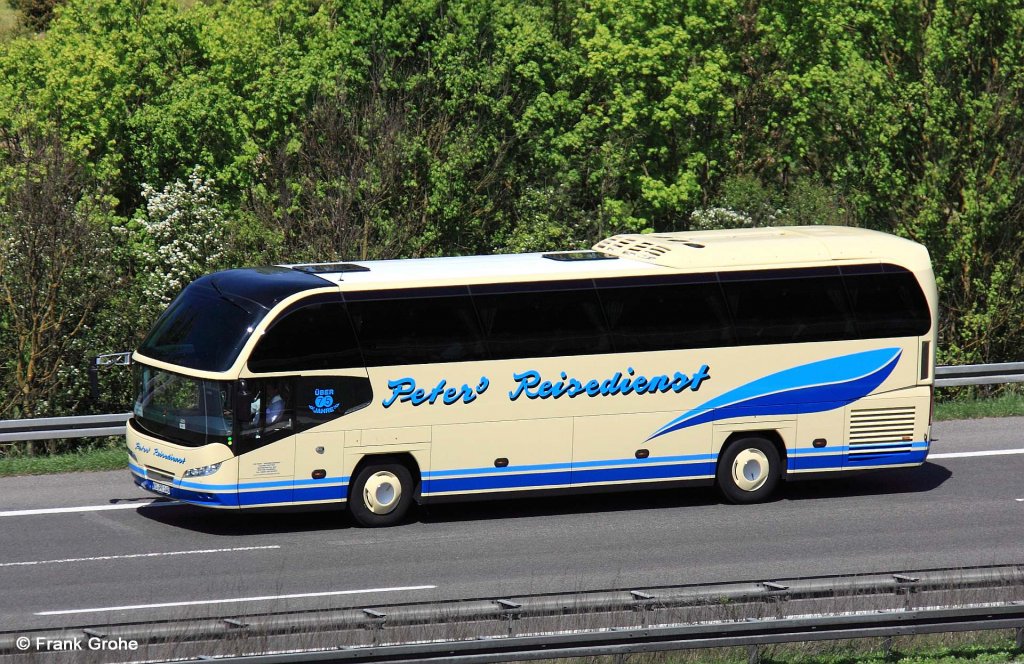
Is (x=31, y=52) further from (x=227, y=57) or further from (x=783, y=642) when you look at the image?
(x=783, y=642)

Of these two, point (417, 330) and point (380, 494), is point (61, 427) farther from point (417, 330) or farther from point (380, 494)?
point (417, 330)

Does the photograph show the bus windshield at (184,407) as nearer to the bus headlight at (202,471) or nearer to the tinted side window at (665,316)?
the bus headlight at (202,471)

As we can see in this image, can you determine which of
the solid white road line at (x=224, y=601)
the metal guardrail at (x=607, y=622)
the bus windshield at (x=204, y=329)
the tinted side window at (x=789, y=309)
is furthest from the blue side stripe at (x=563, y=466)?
the metal guardrail at (x=607, y=622)

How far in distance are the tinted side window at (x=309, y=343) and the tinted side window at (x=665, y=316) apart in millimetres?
3188

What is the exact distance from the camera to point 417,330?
1619 cm

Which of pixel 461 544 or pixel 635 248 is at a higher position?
pixel 635 248

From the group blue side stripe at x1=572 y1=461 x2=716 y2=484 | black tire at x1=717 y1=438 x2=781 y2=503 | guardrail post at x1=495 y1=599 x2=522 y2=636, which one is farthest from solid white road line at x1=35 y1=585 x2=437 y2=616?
black tire at x1=717 y1=438 x2=781 y2=503

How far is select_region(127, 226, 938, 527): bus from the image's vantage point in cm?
1580

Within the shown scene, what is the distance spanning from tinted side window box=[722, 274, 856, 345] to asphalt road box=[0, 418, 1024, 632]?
2.23 metres

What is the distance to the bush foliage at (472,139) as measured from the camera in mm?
26250

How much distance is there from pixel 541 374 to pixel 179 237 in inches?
622

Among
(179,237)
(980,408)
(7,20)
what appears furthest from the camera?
(7,20)

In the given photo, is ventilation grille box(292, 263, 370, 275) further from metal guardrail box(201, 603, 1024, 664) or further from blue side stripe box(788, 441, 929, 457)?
metal guardrail box(201, 603, 1024, 664)

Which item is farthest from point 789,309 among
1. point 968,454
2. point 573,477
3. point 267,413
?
point 267,413
